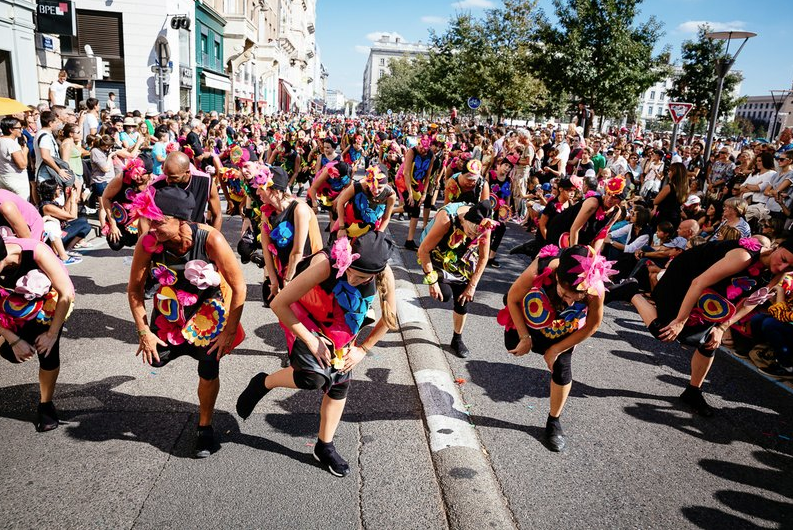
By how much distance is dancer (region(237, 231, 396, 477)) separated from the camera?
2.97 meters

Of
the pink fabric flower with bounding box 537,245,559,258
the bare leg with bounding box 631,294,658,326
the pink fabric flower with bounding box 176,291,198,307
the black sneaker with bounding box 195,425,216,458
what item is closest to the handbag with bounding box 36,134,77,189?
the pink fabric flower with bounding box 176,291,198,307

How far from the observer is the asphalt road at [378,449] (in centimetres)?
307

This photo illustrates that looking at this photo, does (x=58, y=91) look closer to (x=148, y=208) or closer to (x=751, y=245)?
(x=148, y=208)

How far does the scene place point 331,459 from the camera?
3.38 meters

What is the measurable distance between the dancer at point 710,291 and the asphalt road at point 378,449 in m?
0.72

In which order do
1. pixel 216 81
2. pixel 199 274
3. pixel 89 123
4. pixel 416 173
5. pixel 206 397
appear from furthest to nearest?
pixel 216 81 → pixel 89 123 → pixel 416 173 → pixel 206 397 → pixel 199 274

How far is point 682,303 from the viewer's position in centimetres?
421

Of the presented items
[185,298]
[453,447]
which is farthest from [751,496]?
[185,298]

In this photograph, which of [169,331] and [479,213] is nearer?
[169,331]

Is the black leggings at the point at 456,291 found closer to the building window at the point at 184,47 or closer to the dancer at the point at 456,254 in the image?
the dancer at the point at 456,254

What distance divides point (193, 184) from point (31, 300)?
1.94 m

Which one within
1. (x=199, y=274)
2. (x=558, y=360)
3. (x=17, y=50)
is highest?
(x=17, y=50)

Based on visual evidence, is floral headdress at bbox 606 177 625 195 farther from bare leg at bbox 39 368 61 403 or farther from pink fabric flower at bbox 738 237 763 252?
bare leg at bbox 39 368 61 403

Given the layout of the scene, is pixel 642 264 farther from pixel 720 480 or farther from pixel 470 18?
pixel 470 18
